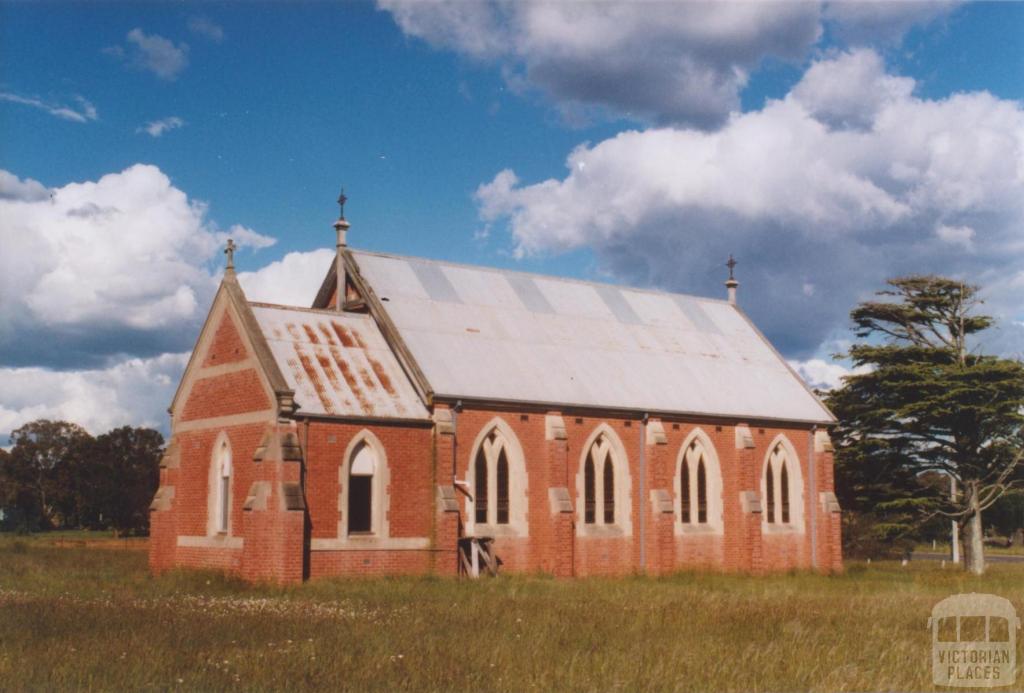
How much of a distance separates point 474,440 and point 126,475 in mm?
69824

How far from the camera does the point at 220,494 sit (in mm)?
30922

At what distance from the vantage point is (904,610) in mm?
22109

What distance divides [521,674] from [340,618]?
615 centimetres

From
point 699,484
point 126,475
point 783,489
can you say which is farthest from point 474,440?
point 126,475

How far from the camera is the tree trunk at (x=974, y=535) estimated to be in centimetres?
4178

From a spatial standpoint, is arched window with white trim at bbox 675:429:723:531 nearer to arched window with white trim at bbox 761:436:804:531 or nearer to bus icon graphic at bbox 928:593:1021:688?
arched window with white trim at bbox 761:436:804:531

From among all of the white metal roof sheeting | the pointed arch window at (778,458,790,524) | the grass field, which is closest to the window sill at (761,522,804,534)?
the pointed arch window at (778,458,790,524)

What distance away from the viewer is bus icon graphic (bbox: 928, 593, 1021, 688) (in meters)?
14.3

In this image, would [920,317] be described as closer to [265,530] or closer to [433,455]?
[433,455]

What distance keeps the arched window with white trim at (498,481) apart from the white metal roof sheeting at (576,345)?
4.15 ft

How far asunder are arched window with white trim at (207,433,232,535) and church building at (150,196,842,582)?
6cm

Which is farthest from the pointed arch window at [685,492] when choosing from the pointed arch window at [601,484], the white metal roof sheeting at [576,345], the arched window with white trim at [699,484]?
the pointed arch window at [601,484]

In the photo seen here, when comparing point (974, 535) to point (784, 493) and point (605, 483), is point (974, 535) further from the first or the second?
point (605, 483)

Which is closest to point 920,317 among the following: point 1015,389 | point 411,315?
point 1015,389
